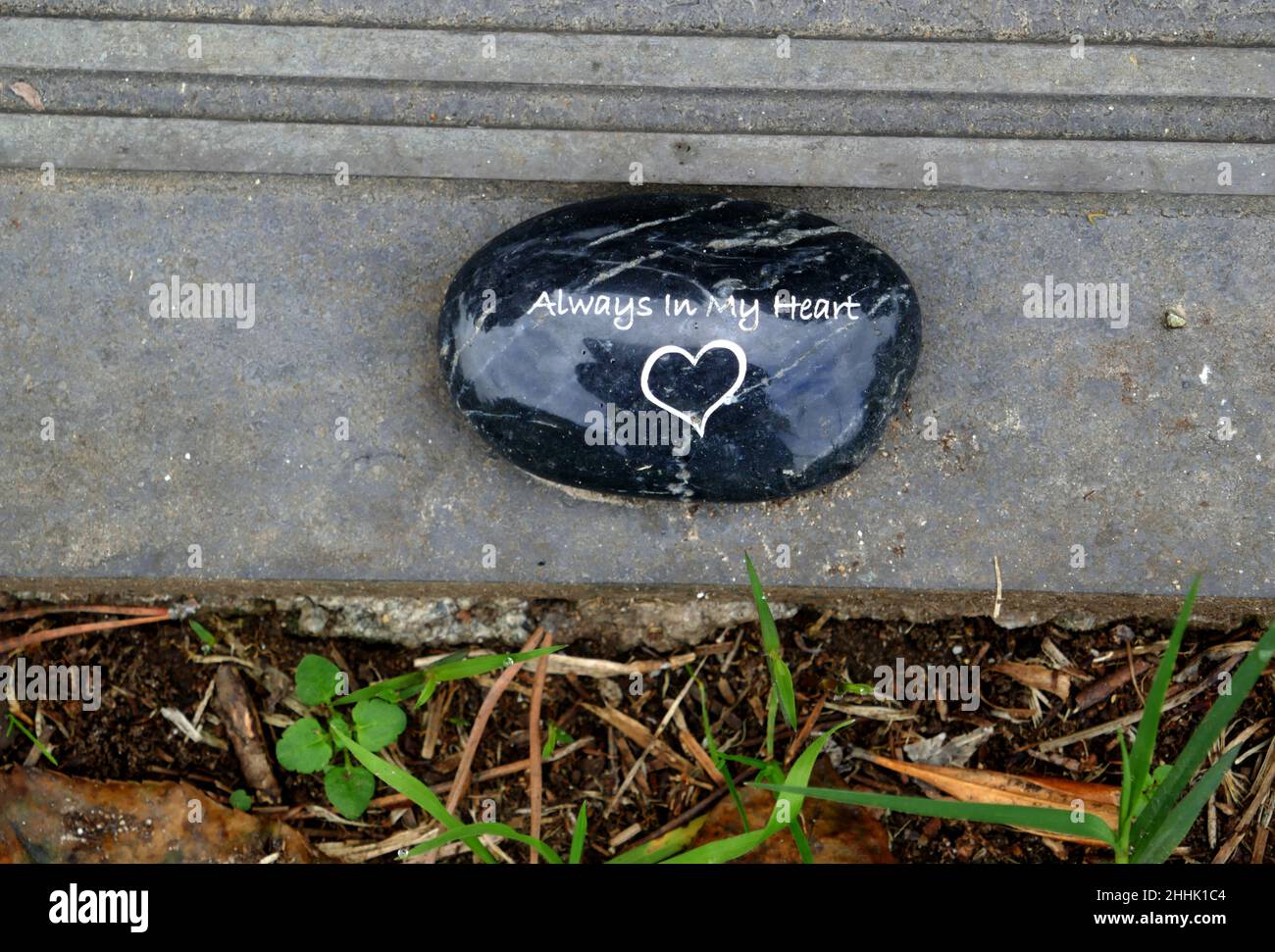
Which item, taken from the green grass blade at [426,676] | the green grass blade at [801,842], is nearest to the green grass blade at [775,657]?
the green grass blade at [801,842]

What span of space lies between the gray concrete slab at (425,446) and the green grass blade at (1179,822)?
22.0 inches

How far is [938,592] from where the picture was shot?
94.5 inches

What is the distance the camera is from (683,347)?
6.89 ft

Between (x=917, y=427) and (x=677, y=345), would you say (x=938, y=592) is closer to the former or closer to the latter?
(x=917, y=427)

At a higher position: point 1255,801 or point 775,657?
point 775,657

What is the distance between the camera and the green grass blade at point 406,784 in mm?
2256

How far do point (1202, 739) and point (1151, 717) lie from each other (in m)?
0.09

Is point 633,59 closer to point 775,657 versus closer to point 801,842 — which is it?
point 775,657

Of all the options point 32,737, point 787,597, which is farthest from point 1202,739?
point 32,737

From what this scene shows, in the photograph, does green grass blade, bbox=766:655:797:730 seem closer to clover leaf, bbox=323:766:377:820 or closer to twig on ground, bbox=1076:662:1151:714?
twig on ground, bbox=1076:662:1151:714

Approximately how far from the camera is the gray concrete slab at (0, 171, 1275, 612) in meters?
2.39

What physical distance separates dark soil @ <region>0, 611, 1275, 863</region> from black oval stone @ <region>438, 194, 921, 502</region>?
0.59m

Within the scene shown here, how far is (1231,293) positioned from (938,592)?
98 cm

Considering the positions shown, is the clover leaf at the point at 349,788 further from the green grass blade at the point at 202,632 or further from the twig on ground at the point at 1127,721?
the twig on ground at the point at 1127,721
